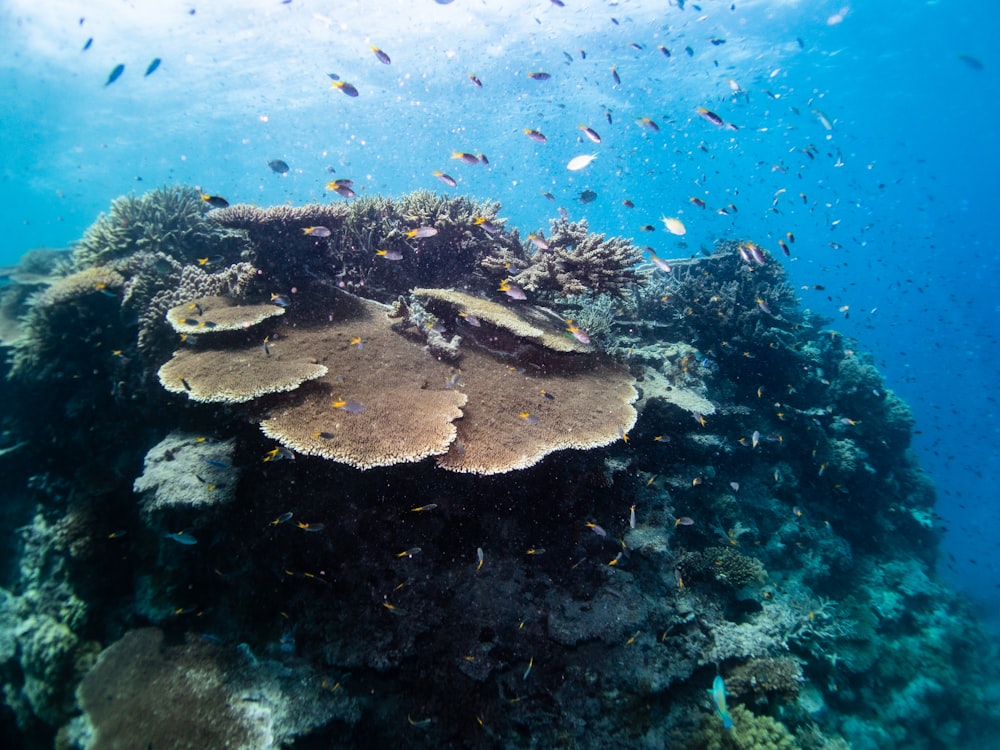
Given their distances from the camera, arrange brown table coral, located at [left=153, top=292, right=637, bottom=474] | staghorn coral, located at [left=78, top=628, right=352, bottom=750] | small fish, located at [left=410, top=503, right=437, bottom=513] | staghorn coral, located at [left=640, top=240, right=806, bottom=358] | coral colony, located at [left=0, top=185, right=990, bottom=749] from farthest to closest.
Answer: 1. staghorn coral, located at [left=640, top=240, right=806, bottom=358]
2. small fish, located at [left=410, top=503, right=437, bottom=513]
3. coral colony, located at [left=0, top=185, right=990, bottom=749]
4. brown table coral, located at [left=153, top=292, right=637, bottom=474]
5. staghorn coral, located at [left=78, top=628, right=352, bottom=750]

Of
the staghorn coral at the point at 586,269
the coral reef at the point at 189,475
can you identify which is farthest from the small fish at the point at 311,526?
the staghorn coral at the point at 586,269

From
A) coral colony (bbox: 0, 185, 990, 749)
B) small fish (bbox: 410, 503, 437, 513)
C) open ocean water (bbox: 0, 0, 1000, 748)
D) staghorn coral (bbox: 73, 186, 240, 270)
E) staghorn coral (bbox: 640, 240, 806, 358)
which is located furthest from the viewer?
staghorn coral (bbox: 640, 240, 806, 358)

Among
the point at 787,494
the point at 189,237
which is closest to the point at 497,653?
the point at 787,494

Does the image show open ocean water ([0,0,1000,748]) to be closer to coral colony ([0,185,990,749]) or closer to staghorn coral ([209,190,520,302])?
coral colony ([0,185,990,749])

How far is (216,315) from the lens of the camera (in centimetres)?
520

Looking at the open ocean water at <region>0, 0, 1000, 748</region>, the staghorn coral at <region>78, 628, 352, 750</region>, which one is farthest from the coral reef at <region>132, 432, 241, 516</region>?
the staghorn coral at <region>78, 628, 352, 750</region>

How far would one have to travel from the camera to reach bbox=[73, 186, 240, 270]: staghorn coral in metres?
7.72

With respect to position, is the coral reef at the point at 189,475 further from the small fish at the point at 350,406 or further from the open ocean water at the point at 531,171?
the small fish at the point at 350,406

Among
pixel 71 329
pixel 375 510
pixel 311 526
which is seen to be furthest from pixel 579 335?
pixel 71 329

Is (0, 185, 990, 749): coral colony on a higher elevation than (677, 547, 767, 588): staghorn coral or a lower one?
higher

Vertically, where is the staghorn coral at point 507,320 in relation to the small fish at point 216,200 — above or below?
below

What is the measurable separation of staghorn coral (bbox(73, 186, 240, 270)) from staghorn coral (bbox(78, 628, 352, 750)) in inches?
244

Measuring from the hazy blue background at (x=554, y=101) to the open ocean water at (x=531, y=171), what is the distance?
313 mm

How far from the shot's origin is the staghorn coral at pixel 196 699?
3885 mm
